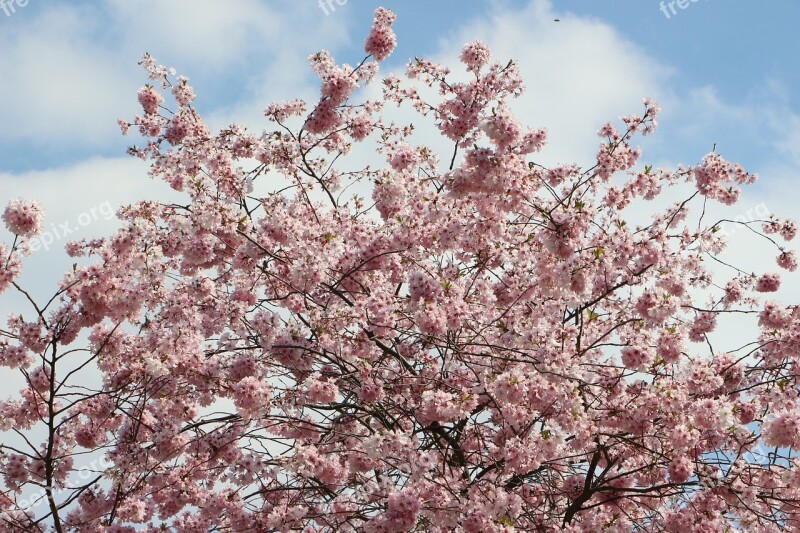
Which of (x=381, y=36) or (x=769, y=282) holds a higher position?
(x=381, y=36)

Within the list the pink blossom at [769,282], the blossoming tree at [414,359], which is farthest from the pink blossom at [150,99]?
the pink blossom at [769,282]

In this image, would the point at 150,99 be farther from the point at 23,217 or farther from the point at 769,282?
the point at 769,282

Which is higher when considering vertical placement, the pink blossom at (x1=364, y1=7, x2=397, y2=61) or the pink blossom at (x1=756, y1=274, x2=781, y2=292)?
the pink blossom at (x1=364, y1=7, x2=397, y2=61)

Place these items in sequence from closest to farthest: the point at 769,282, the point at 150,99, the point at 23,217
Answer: the point at 23,217 < the point at 769,282 < the point at 150,99

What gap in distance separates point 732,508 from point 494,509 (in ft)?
10.1

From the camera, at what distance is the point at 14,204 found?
7629 mm

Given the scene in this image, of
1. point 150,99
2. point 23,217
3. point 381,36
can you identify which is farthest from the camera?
point 150,99

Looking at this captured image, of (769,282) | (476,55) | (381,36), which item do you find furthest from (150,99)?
(769,282)

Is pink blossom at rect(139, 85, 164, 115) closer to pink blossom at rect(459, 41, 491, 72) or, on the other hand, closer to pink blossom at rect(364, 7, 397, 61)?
pink blossom at rect(364, 7, 397, 61)

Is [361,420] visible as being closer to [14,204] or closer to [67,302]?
[67,302]

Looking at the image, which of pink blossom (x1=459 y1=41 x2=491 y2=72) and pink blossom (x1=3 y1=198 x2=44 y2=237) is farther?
pink blossom (x1=459 y1=41 x2=491 y2=72)

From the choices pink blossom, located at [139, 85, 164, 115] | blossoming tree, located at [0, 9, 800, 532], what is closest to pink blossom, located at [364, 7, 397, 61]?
blossoming tree, located at [0, 9, 800, 532]

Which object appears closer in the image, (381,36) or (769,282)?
(381,36)

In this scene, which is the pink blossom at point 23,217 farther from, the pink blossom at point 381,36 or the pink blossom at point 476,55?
the pink blossom at point 476,55
